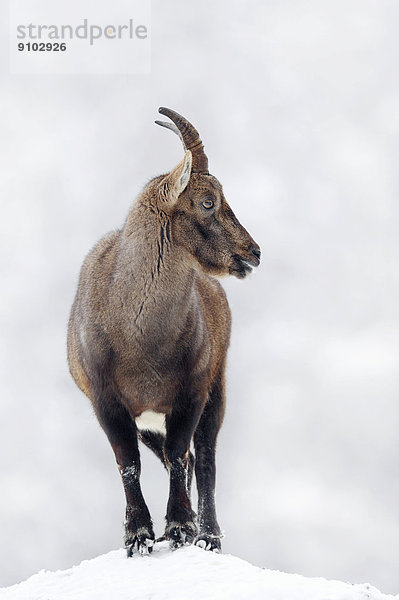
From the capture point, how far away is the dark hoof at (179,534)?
33.0 feet

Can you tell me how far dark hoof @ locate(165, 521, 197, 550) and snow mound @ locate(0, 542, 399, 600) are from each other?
0.40 ft

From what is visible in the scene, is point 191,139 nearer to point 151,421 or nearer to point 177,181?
point 177,181

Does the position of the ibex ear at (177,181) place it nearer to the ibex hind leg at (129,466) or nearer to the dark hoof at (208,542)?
the ibex hind leg at (129,466)

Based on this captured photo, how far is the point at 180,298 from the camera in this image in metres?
10.6

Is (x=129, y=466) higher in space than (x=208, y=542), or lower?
higher

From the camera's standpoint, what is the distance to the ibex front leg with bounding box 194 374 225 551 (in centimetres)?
1077

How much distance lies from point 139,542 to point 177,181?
3727 millimetres

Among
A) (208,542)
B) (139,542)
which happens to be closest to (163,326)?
(139,542)

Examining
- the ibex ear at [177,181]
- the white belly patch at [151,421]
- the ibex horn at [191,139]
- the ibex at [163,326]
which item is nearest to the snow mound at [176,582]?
the ibex at [163,326]

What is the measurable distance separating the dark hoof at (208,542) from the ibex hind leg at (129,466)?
701mm

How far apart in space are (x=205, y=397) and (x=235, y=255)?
1561mm

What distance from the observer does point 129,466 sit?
33.7 feet

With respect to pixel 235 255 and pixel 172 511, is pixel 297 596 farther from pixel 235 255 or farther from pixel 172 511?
pixel 235 255

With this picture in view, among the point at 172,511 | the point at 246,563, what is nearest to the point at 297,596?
the point at 246,563
